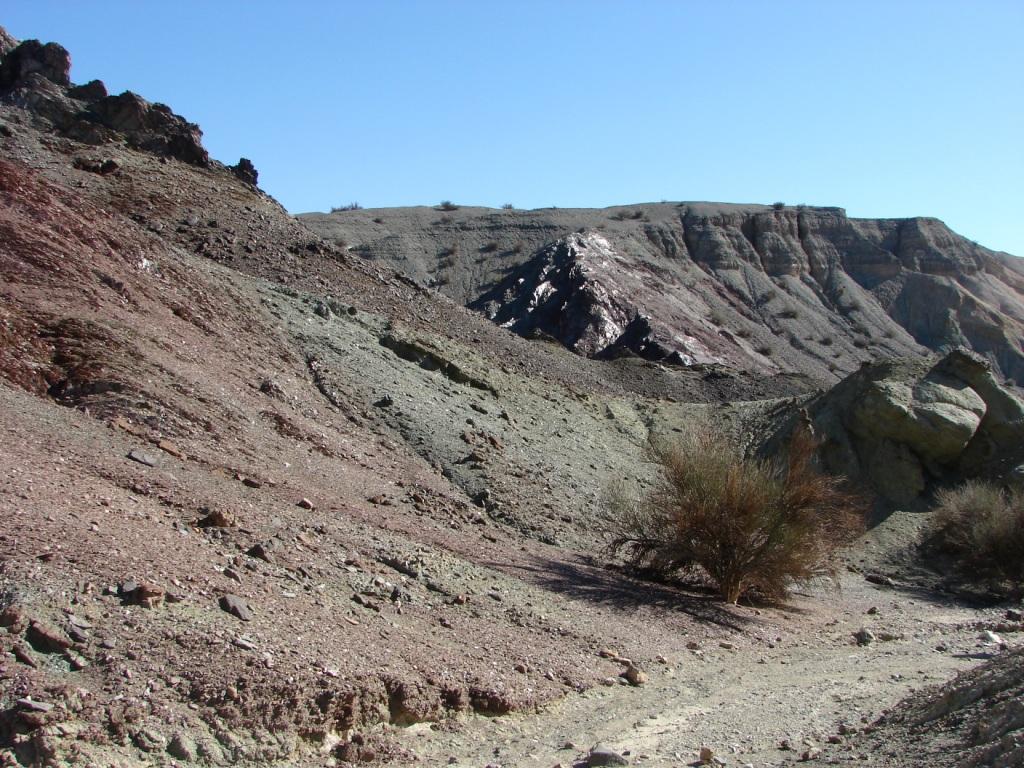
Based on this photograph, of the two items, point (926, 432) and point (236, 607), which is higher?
point (926, 432)

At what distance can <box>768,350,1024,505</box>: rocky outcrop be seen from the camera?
23438mm

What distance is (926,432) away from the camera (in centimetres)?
2348

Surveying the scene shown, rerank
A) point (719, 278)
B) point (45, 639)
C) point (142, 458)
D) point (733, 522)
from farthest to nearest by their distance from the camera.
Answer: point (719, 278), point (733, 522), point (142, 458), point (45, 639)

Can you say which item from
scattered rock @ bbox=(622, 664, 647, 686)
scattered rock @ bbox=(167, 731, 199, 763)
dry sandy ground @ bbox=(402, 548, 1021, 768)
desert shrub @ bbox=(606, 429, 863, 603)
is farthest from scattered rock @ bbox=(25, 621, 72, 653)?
desert shrub @ bbox=(606, 429, 863, 603)

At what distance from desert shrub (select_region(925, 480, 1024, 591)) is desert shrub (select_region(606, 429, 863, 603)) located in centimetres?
569

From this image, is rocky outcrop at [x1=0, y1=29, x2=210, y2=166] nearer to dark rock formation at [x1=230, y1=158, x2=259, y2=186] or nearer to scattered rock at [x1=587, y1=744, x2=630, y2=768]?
dark rock formation at [x1=230, y1=158, x2=259, y2=186]

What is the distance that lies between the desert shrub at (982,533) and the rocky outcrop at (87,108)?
23.6 metres

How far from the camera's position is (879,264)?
2788 inches

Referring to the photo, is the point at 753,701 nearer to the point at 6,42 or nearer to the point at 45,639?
the point at 45,639

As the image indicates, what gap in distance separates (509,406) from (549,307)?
24.3m

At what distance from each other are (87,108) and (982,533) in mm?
27779

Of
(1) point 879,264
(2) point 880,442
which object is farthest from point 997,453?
(1) point 879,264

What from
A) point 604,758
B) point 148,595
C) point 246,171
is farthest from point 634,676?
point 246,171

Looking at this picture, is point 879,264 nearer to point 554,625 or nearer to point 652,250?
point 652,250
